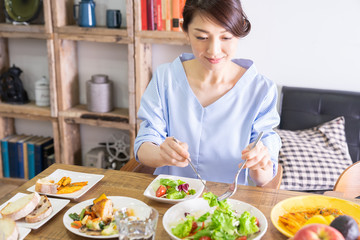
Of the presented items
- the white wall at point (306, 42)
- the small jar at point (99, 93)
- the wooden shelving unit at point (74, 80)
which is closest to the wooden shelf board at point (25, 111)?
the wooden shelving unit at point (74, 80)

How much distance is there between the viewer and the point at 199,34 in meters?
1.44

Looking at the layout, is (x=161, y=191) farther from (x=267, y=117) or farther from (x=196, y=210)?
(x=267, y=117)

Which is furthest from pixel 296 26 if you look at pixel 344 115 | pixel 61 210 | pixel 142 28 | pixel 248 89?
pixel 61 210

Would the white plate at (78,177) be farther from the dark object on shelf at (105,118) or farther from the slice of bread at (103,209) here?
the dark object on shelf at (105,118)

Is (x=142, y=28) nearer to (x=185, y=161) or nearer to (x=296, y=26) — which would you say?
(x=296, y=26)

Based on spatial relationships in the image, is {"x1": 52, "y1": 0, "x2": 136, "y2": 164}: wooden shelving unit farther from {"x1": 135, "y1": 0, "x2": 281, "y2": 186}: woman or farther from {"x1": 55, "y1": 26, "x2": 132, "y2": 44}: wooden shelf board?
{"x1": 135, "y1": 0, "x2": 281, "y2": 186}: woman

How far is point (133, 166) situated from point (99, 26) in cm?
146

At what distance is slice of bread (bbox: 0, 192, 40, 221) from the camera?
109 centimetres

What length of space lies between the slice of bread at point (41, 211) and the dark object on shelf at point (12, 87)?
2228 mm

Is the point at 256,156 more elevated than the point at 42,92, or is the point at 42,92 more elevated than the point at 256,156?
the point at 256,156

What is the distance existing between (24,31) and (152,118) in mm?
1795

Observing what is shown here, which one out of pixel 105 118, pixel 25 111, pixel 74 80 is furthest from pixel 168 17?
pixel 25 111

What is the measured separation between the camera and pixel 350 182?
Answer: 5.17 ft

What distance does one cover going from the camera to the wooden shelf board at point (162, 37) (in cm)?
261
